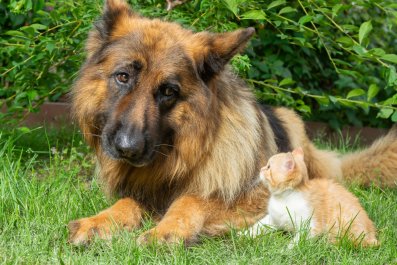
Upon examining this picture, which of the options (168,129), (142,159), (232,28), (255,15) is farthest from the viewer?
(232,28)

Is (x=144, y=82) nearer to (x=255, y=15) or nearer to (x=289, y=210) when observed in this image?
(x=289, y=210)

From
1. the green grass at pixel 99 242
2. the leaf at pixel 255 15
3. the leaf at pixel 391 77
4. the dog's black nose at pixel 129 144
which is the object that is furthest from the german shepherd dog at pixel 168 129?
the leaf at pixel 391 77

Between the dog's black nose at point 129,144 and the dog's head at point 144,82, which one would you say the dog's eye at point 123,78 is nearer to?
the dog's head at point 144,82

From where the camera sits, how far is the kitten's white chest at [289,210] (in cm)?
392

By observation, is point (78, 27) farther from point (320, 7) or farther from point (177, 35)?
point (320, 7)

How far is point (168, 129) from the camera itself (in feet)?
13.3

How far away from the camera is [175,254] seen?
3.51 metres

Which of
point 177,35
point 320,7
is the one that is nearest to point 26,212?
point 177,35

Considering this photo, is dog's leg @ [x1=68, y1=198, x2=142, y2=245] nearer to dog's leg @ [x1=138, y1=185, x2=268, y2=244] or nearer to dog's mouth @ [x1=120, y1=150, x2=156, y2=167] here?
dog's leg @ [x1=138, y1=185, x2=268, y2=244]

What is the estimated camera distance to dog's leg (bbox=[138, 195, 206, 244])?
12.3ft

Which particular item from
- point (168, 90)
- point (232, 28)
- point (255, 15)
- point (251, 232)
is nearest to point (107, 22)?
point (168, 90)

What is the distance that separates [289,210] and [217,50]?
1.04 m

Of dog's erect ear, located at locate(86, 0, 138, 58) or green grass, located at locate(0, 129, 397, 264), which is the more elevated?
dog's erect ear, located at locate(86, 0, 138, 58)

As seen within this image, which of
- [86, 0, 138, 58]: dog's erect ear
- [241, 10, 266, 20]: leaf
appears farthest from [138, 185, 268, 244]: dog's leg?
[241, 10, 266, 20]: leaf
